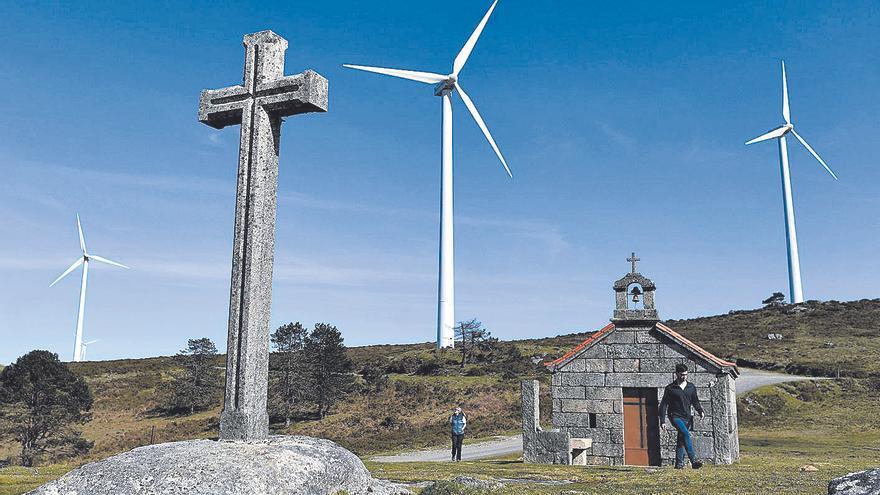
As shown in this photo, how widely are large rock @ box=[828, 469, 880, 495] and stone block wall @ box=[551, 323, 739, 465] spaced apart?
47.5 ft

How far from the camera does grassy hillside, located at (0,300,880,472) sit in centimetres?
→ 4188

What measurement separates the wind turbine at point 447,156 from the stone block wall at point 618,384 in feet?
74.6

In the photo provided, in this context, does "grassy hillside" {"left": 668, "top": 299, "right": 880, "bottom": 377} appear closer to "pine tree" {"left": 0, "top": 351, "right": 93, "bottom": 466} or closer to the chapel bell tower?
the chapel bell tower

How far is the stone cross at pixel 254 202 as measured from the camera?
9.12 meters

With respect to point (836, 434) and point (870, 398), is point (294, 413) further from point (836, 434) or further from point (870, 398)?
point (870, 398)

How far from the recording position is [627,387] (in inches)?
859

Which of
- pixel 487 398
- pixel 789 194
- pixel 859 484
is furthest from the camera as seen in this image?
pixel 789 194

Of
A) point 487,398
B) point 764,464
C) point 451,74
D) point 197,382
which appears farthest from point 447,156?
point 764,464

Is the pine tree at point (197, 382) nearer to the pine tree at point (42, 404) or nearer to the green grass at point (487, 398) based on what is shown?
the green grass at point (487, 398)

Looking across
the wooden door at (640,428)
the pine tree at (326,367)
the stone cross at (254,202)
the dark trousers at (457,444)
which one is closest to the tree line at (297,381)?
the pine tree at (326,367)

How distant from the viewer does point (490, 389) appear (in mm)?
48219

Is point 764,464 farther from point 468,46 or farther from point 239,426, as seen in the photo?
point 468,46

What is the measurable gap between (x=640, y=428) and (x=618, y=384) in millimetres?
1426

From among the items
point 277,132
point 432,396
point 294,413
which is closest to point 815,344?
point 432,396
